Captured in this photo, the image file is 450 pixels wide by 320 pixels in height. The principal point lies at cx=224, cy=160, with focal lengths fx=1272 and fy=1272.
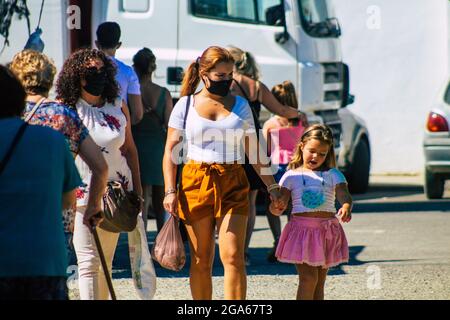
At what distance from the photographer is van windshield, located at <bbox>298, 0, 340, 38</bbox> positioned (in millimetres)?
13969

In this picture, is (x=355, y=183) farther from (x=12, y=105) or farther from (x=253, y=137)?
(x=12, y=105)

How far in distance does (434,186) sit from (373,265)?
5.70 metres

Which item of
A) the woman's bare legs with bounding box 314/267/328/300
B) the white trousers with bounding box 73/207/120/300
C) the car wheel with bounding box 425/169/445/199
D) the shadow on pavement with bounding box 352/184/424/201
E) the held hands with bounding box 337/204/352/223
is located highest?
the held hands with bounding box 337/204/352/223

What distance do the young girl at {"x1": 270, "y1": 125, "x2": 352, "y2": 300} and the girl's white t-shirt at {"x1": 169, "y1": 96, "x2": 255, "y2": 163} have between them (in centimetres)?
45

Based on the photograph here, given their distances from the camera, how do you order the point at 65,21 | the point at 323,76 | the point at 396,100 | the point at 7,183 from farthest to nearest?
the point at 396,100 → the point at 323,76 → the point at 65,21 → the point at 7,183

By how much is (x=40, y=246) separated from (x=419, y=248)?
6815 millimetres

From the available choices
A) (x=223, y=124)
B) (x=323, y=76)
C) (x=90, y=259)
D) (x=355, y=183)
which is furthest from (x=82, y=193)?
(x=355, y=183)

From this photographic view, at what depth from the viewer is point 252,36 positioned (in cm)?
1345

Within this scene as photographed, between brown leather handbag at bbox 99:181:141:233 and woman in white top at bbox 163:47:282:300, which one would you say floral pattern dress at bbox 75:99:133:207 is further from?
woman in white top at bbox 163:47:282:300

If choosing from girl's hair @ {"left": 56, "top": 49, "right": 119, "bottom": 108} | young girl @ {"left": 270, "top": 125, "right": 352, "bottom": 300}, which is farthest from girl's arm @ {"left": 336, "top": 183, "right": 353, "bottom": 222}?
girl's hair @ {"left": 56, "top": 49, "right": 119, "bottom": 108}

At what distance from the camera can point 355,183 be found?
16688 mm

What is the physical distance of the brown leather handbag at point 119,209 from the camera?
7152mm

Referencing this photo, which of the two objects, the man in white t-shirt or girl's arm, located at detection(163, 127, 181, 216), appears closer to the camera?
girl's arm, located at detection(163, 127, 181, 216)

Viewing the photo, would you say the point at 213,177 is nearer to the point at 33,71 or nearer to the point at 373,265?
the point at 33,71
